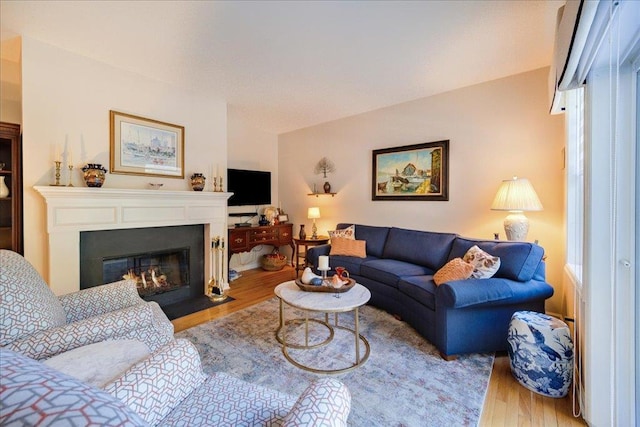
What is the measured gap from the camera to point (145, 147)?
2.97 metres

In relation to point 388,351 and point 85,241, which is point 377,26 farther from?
point 85,241

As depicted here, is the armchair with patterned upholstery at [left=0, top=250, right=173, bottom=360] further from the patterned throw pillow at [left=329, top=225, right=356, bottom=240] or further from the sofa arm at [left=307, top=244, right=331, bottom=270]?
the patterned throw pillow at [left=329, top=225, right=356, bottom=240]

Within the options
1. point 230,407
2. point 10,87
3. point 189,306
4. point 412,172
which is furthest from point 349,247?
point 10,87

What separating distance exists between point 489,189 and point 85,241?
4.31 metres

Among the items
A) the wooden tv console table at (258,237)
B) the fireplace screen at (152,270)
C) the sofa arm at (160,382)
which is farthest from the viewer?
the wooden tv console table at (258,237)

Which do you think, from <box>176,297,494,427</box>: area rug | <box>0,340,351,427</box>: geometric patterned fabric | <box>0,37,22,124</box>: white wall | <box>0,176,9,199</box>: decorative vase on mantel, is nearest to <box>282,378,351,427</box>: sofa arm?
<box>0,340,351,427</box>: geometric patterned fabric

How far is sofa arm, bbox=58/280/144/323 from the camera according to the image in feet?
5.20

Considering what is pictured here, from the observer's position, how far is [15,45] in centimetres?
236

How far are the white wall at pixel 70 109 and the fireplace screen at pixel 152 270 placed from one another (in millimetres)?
550

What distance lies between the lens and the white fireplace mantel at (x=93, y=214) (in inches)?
92.6

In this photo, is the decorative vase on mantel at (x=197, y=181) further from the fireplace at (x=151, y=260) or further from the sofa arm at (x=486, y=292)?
the sofa arm at (x=486, y=292)

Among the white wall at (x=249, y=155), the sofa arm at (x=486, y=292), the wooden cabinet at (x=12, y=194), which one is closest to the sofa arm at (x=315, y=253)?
the white wall at (x=249, y=155)

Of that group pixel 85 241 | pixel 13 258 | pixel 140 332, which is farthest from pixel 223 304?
pixel 13 258

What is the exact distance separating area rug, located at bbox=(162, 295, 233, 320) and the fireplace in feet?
0.33
